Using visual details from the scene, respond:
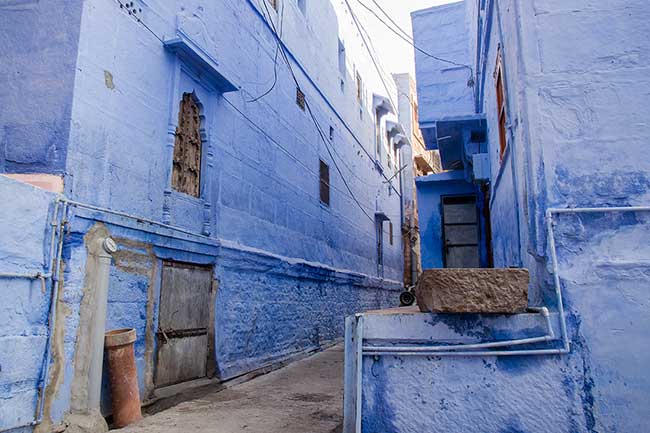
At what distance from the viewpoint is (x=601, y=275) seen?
326 centimetres

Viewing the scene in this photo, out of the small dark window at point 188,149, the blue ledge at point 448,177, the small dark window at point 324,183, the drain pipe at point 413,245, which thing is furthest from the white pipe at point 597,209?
the drain pipe at point 413,245

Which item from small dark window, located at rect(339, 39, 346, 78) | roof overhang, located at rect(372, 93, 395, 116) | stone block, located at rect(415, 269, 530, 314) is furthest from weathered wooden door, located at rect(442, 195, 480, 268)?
roof overhang, located at rect(372, 93, 395, 116)

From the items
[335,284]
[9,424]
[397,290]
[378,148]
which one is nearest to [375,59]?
[378,148]

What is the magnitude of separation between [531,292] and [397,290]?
51.4 ft

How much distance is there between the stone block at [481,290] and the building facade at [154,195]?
3.35 metres

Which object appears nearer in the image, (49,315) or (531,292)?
(531,292)

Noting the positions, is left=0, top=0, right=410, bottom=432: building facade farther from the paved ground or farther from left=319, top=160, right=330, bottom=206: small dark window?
left=319, top=160, right=330, bottom=206: small dark window

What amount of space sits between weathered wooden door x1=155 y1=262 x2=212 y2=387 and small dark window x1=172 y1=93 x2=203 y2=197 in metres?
1.09

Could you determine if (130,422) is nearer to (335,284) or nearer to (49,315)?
(49,315)

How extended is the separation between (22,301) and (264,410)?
8.98 feet

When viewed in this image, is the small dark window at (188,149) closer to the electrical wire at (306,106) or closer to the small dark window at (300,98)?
the electrical wire at (306,106)

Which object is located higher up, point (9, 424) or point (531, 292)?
point (531, 292)

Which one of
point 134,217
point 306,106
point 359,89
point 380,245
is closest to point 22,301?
point 134,217

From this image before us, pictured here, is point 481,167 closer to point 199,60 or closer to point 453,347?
point 199,60
